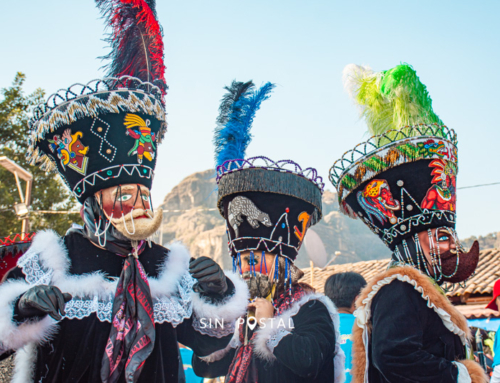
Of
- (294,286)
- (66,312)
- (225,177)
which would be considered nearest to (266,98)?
(225,177)

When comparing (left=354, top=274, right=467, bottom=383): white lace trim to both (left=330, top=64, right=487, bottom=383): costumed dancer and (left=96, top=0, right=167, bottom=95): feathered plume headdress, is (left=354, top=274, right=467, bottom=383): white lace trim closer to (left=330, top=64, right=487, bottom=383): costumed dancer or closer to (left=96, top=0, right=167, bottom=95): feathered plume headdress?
(left=330, top=64, right=487, bottom=383): costumed dancer

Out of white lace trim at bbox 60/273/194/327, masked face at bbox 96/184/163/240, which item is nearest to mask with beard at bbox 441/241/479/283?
white lace trim at bbox 60/273/194/327

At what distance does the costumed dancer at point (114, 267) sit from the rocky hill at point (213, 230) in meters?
55.2

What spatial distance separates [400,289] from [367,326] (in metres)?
0.37

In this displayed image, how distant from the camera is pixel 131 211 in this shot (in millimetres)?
2299

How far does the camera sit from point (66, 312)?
2068 millimetres

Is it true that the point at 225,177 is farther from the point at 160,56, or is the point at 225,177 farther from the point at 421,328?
the point at 421,328

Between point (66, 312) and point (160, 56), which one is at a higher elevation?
point (160, 56)

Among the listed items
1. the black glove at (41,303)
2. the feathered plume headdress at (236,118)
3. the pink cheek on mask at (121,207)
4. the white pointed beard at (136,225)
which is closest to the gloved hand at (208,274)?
the white pointed beard at (136,225)

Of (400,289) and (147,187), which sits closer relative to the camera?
(147,187)

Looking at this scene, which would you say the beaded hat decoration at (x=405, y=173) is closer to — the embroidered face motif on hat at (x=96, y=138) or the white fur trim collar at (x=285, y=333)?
the white fur trim collar at (x=285, y=333)

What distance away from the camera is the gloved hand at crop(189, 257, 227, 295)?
210 centimetres

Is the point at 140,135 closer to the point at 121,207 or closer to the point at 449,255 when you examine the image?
the point at 121,207

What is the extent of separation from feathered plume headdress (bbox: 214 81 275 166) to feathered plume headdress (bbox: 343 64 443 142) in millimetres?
848
